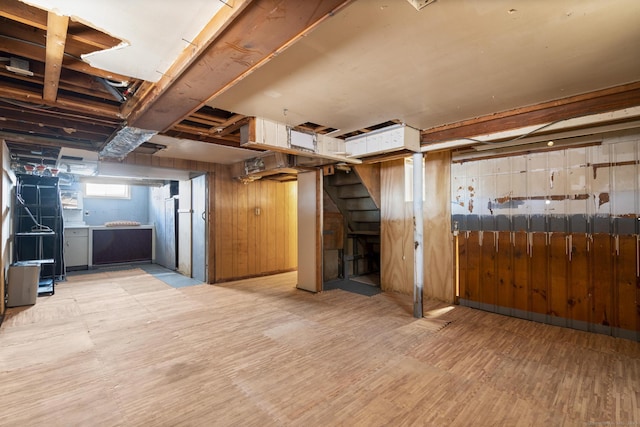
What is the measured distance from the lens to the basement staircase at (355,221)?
4.83m

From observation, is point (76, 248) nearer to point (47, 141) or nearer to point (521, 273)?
point (47, 141)

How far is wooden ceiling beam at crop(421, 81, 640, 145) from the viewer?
86.4 inches

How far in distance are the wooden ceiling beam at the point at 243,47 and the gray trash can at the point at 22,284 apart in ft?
11.0

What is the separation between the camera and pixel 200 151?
429cm

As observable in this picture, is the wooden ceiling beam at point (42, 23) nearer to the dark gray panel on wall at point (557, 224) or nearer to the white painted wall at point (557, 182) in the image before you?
the white painted wall at point (557, 182)

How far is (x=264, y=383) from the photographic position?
2.02 meters

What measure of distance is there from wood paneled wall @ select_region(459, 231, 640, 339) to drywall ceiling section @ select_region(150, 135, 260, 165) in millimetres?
3384

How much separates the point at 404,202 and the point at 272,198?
108 inches

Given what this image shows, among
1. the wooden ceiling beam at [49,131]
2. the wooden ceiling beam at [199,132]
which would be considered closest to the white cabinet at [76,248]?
the wooden ceiling beam at [49,131]

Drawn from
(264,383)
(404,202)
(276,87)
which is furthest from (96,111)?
(404,202)

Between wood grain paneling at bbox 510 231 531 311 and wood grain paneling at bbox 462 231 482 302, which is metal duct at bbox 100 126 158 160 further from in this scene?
wood grain paneling at bbox 510 231 531 311

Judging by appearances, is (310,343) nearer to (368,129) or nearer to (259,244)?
(368,129)

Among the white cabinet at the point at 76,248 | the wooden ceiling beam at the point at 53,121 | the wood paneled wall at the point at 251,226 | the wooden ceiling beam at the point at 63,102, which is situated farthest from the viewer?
the white cabinet at the point at 76,248

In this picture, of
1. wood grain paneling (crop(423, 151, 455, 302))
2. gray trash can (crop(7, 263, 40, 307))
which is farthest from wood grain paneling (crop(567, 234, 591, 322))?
gray trash can (crop(7, 263, 40, 307))
